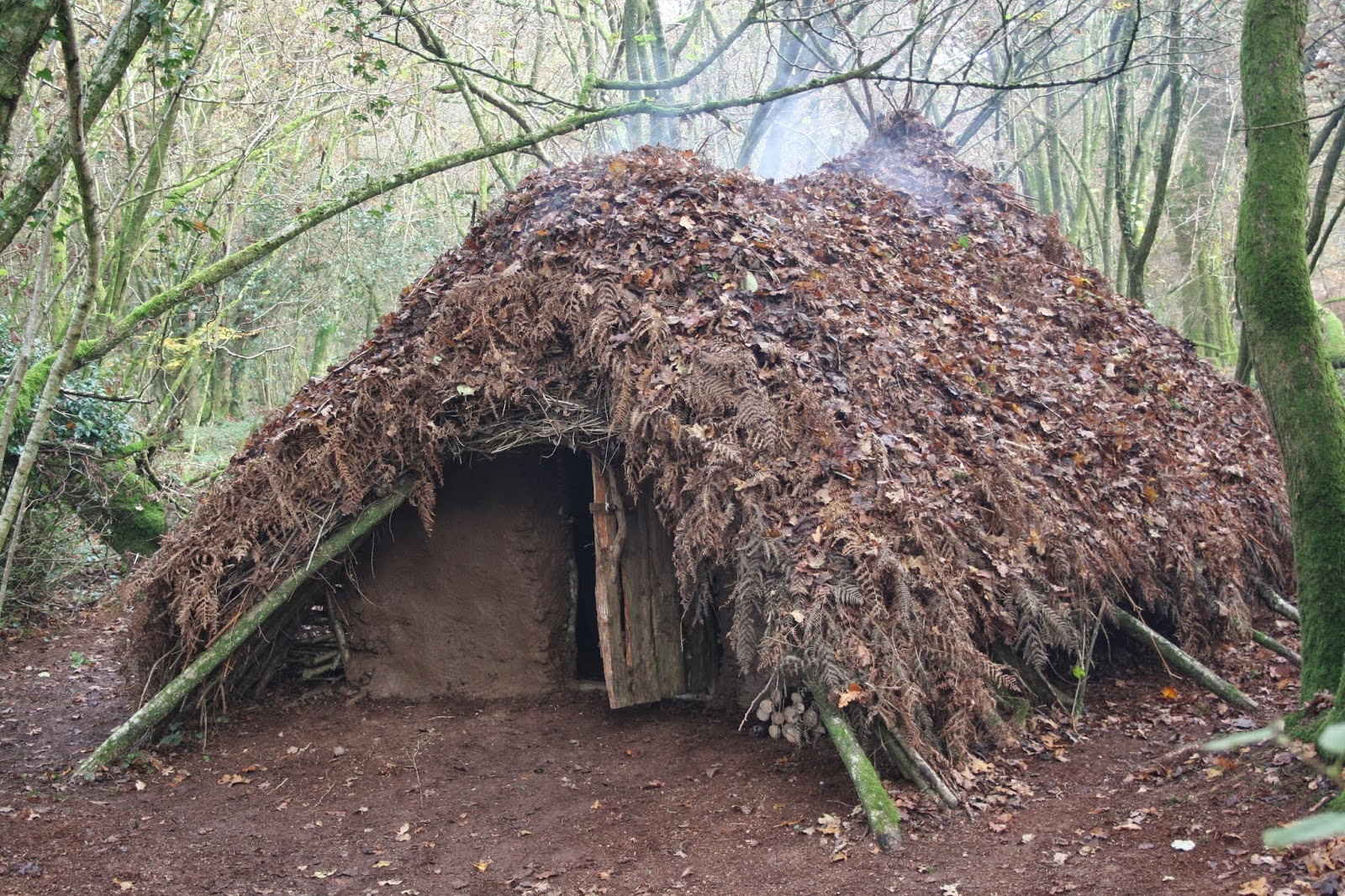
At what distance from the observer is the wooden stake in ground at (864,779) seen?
200 inches

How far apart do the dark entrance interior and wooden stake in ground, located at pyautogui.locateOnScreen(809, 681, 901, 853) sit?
3114 mm

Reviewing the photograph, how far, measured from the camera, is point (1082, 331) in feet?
31.6

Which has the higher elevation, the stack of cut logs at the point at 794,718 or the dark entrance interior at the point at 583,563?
the dark entrance interior at the point at 583,563

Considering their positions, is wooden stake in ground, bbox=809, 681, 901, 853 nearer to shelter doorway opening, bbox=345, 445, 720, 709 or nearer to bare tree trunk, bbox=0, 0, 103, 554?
shelter doorway opening, bbox=345, 445, 720, 709

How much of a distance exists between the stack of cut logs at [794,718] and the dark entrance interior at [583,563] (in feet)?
7.29

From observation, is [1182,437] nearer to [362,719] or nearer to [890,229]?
[890,229]

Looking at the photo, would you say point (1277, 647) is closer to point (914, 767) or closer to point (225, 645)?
point (914, 767)

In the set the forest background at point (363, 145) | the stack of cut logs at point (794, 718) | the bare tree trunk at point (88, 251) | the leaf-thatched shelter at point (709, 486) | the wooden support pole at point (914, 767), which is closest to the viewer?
the bare tree trunk at point (88, 251)

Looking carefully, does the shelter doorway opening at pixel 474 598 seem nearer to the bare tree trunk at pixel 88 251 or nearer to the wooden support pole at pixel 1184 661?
the bare tree trunk at pixel 88 251

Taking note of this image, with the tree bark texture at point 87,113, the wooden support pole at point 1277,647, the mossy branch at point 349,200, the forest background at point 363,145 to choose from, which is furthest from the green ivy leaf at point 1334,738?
the mossy branch at point 349,200

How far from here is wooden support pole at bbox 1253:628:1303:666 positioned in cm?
708

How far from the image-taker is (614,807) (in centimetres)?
604

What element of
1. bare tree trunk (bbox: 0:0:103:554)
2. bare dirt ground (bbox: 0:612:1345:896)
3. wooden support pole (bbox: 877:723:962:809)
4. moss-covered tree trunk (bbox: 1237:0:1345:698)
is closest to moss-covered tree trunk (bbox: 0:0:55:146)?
bare tree trunk (bbox: 0:0:103:554)

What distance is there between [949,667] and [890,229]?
17.4 feet
